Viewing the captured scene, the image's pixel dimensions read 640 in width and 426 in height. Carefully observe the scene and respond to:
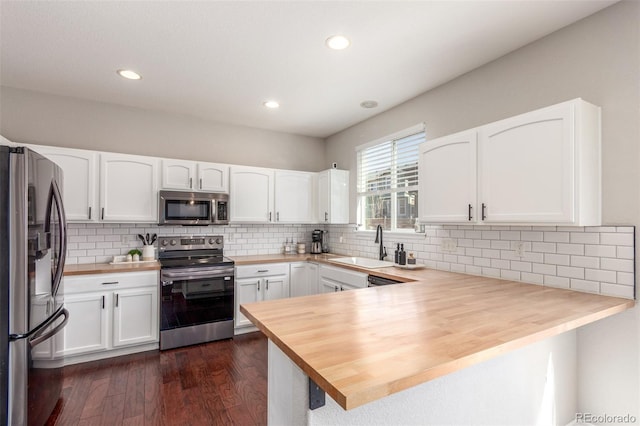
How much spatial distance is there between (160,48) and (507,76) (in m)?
2.68

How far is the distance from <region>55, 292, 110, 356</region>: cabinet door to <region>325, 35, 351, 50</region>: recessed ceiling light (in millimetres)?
2998

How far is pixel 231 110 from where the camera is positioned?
12.1ft

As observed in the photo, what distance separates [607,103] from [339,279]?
252 cm

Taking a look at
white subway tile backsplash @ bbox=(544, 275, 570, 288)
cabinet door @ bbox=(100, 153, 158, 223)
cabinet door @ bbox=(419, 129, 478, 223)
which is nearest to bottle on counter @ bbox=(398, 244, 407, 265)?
cabinet door @ bbox=(419, 129, 478, 223)

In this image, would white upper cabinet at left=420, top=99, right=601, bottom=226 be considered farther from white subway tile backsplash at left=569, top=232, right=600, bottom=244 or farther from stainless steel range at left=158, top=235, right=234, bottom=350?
stainless steel range at left=158, top=235, right=234, bottom=350

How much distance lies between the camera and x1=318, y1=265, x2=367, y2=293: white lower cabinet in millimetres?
3025

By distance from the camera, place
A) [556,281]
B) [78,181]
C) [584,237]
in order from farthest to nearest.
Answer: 1. [78,181]
2. [556,281]
3. [584,237]

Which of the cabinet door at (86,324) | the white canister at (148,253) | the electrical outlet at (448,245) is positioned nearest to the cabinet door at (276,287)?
the white canister at (148,253)

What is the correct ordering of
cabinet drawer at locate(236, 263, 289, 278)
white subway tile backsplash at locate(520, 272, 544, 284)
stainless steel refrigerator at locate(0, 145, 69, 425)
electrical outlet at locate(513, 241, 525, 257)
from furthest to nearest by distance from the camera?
1. cabinet drawer at locate(236, 263, 289, 278)
2. electrical outlet at locate(513, 241, 525, 257)
3. white subway tile backsplash at locate(520, 272, 544, 284)
4. stainless steel refrigerator at locate(0, 145, 69, 425)

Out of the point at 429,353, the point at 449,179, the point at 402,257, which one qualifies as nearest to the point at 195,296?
the point at 402,257

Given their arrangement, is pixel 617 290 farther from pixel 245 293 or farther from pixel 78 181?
pixel 78 181

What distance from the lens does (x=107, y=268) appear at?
3000 mm

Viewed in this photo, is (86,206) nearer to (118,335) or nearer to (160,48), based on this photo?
(118,335)

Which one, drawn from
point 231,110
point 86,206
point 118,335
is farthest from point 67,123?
point 118,335
